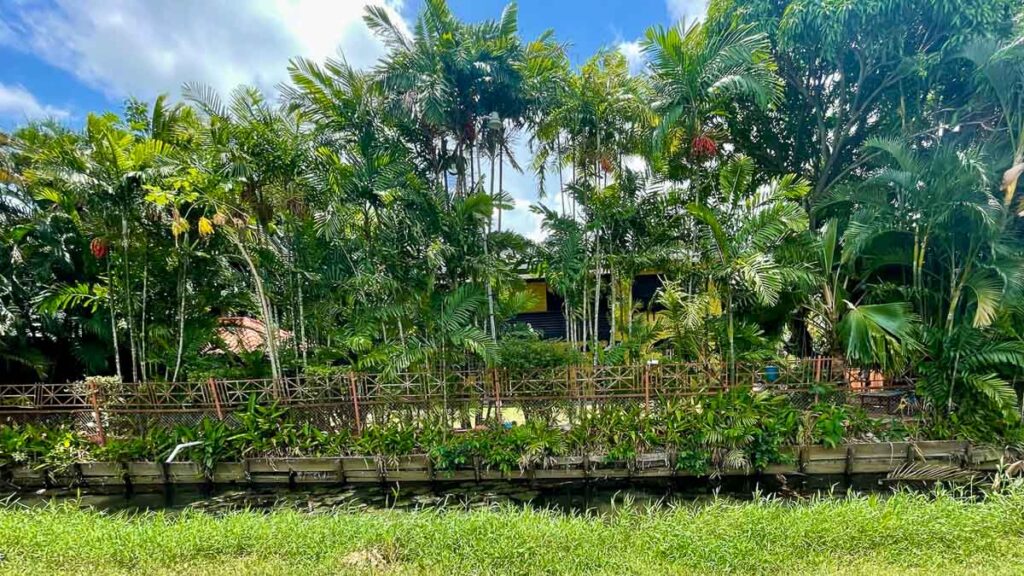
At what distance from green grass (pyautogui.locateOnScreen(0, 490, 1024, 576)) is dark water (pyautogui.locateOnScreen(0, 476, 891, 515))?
1.54m

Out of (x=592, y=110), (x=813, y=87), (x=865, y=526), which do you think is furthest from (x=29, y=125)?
(x=813, y=87)

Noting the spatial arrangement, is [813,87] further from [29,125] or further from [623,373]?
[29,125]

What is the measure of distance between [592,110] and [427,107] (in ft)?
7.65

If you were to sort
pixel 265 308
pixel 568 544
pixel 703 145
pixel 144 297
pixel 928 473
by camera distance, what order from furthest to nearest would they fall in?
pixel 144 297 < pixel 265 308 < pixel 703 145 < pixel 928 473 < pixel 568 544

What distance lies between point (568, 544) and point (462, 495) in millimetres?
2585

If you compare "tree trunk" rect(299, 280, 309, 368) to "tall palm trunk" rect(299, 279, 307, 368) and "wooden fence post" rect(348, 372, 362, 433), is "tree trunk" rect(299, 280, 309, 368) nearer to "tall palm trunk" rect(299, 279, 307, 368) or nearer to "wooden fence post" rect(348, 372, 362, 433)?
"tall palm trunk" rect(299, 279, 307, 368)

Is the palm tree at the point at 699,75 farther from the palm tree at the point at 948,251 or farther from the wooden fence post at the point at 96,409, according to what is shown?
the wooden fence post at the point at 96,409

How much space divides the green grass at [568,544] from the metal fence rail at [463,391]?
234 cm

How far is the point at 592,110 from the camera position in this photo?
6.41 meters

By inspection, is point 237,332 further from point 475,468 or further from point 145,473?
point 475,468

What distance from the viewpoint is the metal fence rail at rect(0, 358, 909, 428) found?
20.0ft

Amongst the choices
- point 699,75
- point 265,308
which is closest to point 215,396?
point 265,308

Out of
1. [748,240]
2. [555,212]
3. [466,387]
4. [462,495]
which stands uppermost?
[555,212]

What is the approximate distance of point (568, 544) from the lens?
10.9 ft
